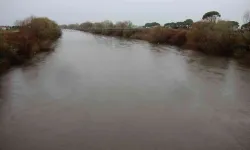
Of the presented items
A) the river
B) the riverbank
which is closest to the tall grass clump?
the riverbank

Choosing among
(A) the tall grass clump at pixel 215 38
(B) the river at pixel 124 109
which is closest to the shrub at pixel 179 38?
(A) the tall grass clump at pixel 215 38

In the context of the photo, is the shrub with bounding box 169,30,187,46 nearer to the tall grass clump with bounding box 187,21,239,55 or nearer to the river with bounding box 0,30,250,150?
the tall grass clump with bounding box 187,21,239,55

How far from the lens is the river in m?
8.48

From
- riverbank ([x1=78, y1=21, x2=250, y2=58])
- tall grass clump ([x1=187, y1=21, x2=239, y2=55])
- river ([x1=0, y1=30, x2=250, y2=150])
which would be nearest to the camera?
river ([x1=0, y1=30, x2=250, y2=150])

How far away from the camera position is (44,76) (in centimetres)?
1736

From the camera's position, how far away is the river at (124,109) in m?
8.48

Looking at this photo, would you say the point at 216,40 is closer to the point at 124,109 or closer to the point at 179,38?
the point at 179,38

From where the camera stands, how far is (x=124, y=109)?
11.1 m

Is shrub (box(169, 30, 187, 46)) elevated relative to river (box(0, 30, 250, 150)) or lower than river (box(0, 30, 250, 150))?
elevated

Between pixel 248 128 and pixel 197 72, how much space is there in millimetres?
9782

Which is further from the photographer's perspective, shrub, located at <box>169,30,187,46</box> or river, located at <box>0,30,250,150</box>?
shrub, located at <box>169,30,187,46</box>

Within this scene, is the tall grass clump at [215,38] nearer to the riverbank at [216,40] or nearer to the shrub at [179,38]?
the riverbank at [216,40]

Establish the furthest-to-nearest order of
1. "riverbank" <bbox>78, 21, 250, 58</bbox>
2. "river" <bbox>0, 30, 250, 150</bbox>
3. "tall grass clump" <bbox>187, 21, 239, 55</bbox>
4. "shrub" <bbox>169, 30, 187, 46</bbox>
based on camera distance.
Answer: "shrub" <bbox>169, 30, 187, 46</bbox> < "tall grass clump" <bbox>187, 21, 239, 55</bbox> < "riverbank" <bbox>78, 21, 250, 58</bbox> < "river" <bbox>0, 30, 250, 150</bbox>

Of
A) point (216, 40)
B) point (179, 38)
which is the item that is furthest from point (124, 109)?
point (179, 38)
